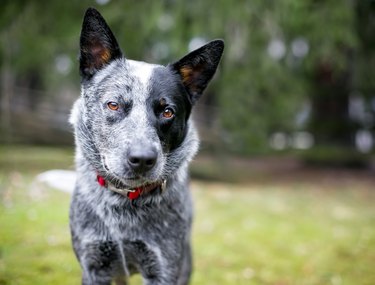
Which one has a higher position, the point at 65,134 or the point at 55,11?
the point at 55,11

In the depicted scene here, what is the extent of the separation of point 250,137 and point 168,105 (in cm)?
767

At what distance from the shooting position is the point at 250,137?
10148mm

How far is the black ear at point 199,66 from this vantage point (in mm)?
2811

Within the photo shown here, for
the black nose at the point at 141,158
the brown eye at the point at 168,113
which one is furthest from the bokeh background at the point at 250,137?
the black nose at the point at 141,158

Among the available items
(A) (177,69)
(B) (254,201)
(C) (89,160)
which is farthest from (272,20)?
(C) (89,160)

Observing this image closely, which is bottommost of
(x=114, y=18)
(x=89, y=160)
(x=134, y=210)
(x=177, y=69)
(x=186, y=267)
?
(x=186, y=267)

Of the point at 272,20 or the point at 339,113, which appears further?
the point at 339,113

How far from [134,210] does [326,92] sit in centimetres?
1084

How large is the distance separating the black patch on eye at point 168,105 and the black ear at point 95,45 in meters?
0.36

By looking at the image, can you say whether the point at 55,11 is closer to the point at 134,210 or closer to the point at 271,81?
the point at 271,81

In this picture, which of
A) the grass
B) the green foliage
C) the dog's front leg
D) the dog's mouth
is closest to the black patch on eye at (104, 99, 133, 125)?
the dog's mouth

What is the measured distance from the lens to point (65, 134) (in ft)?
39.0

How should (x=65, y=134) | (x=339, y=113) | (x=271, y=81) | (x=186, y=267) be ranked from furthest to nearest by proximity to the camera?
(x=339, y=113) < (x=65, y=134) < (x=271, y=81) < (x=186, y=267)

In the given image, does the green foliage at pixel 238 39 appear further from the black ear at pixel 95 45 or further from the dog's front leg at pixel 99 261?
the dog's front leg at pixel 99 261
